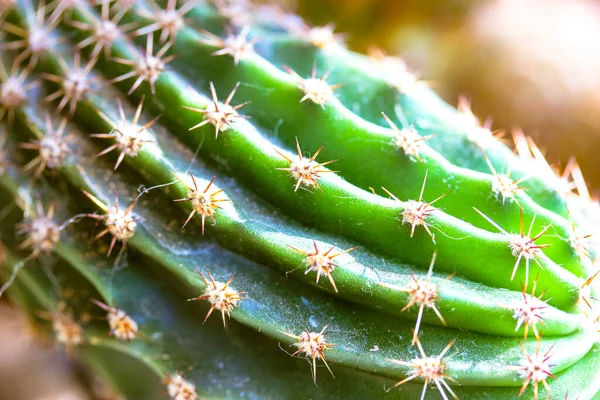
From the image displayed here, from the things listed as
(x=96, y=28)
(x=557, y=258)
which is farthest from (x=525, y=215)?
(x=96, y=28)

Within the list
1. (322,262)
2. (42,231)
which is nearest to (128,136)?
(42,231)

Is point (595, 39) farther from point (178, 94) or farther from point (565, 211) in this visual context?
point (178, 94)

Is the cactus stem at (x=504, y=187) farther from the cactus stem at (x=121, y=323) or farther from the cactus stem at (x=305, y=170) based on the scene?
the cactus stem at (x=121, y=323)

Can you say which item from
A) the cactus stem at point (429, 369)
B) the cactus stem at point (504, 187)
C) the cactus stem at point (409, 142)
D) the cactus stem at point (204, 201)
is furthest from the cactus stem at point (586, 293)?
the cactus stem at point (204, 201)

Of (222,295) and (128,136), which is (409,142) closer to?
(222,295)

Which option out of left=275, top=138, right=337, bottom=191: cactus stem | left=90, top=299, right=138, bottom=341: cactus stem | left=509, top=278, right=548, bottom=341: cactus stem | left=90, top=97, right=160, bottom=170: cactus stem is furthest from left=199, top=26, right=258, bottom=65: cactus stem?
left=509, top=278, right=548, bottom=341: cactus stem

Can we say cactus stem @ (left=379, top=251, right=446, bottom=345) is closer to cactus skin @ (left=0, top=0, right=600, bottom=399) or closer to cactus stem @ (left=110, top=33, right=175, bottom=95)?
cactus skin @ (left=0, top=0, right=600, bottom=399)
